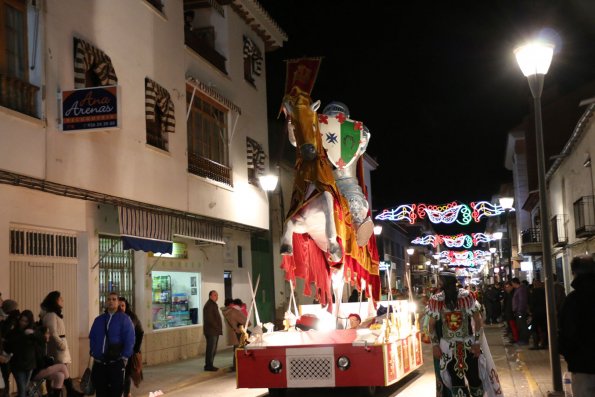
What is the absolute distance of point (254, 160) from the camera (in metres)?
25.6

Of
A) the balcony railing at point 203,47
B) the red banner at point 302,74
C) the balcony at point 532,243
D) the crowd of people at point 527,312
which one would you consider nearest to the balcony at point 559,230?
the balcony at point 532,243

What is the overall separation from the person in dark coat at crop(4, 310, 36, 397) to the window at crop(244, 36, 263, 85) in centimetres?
1680

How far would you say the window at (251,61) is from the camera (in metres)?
26.0

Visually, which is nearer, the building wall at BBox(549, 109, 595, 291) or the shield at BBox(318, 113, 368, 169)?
the shield at BBox(318, 113, 368, 169)

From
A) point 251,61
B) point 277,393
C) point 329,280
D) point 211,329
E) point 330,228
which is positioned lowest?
point 277,393

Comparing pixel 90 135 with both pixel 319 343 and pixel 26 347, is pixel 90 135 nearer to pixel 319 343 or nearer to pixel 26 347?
pixel 26 347

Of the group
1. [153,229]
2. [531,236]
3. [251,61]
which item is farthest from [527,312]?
[531,236]

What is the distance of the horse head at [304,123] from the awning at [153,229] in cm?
588

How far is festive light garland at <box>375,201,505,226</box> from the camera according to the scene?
28750mm

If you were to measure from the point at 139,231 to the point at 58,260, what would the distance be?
102 inches

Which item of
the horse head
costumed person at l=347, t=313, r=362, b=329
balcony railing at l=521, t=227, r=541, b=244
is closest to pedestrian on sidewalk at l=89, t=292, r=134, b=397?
costumed person at l=347, t=313, r=362, b=329

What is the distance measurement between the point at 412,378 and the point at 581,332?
8.93m

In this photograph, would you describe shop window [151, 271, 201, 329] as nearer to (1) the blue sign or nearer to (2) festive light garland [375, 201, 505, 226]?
(1) the blue sign

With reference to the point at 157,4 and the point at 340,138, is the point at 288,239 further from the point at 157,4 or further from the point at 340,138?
the point at 157,4
